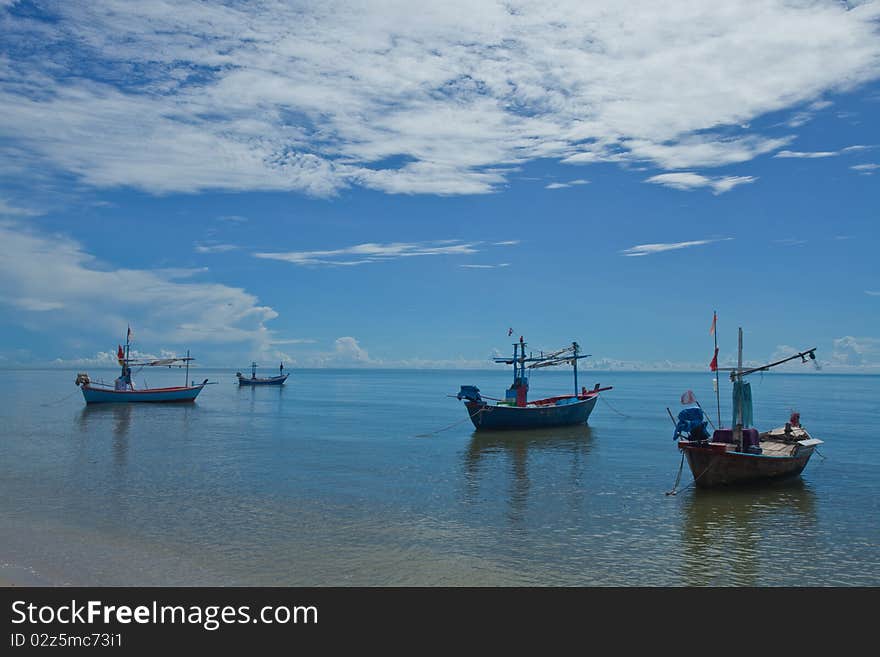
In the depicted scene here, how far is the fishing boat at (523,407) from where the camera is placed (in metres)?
48.0

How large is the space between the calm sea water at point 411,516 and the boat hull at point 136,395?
31.3 m

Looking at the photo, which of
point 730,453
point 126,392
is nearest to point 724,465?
point 730,453

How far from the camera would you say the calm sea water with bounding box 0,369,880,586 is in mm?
15992

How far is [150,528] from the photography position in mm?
19469

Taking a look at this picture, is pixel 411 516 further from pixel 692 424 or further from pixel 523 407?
pixel 523 407

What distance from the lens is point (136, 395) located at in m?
75.5

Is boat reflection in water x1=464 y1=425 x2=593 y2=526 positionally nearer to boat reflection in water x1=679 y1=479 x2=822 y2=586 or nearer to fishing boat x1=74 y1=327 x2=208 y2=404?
boat reflection in water x1=679 y1=479 x2=822 y2=586

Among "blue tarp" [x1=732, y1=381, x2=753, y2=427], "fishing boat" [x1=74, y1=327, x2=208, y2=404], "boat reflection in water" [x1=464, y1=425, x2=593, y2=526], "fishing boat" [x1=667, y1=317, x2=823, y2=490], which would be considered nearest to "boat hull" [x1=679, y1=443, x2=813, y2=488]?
"fishing boat" [x1=667, y1=317, x2=823, y2=490]

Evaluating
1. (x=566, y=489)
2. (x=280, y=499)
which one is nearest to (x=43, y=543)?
(x=280, y=499)

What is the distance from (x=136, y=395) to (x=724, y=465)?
→ 2715 inches

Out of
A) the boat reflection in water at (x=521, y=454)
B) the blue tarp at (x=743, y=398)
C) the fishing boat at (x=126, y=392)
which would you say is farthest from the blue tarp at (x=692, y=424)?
the fishing boat at (x=126, y=392)

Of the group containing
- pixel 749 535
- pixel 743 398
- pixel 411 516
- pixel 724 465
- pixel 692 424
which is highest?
pixel 743 398

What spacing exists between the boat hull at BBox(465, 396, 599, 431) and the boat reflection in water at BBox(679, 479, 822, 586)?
2272 centimetres
